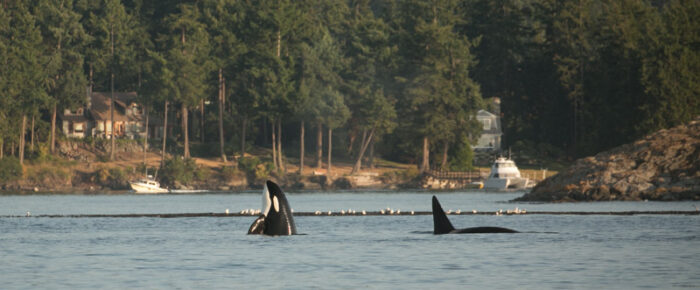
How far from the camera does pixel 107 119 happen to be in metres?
152

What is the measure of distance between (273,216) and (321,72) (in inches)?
4132

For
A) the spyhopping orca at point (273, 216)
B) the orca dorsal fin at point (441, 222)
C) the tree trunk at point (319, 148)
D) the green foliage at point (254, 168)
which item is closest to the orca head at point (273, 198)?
the spyhopping orca at point (273, 216)

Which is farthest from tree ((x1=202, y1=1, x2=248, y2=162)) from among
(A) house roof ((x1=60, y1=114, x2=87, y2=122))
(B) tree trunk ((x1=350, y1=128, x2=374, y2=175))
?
(A) house roof ((x1=60, y1=114, x2=87, y2=122))

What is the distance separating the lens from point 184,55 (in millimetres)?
142250

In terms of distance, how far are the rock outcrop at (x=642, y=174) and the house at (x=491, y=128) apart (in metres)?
66.7

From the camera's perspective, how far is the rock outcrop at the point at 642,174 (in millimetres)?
83000

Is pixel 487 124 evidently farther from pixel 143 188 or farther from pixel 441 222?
pixel 441 222

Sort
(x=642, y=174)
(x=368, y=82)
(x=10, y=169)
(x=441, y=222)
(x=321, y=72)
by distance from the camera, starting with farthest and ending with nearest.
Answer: (x=368, y=82)
(x=321, y=72)
(x=10, y=169)
(x=642, y=174)
(x=441, y=222)

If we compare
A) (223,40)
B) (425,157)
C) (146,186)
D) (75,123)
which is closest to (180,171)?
(146,186)

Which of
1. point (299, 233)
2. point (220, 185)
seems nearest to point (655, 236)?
point (299, 233)

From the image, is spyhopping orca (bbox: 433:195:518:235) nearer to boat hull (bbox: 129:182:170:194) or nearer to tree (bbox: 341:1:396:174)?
boat hull (bbox: 129:182:170:194)

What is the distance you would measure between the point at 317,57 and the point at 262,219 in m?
106

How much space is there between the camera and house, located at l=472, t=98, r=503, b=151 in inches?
6176

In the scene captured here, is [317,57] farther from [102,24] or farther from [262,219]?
[262,219]
